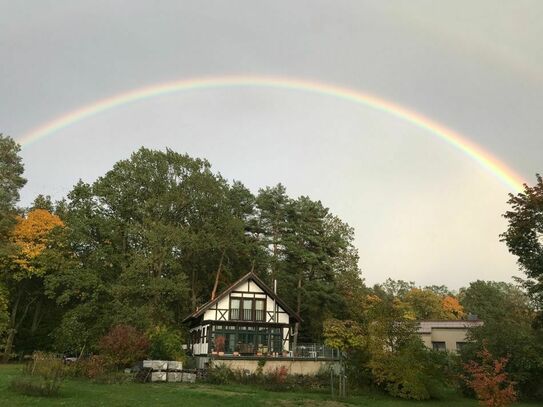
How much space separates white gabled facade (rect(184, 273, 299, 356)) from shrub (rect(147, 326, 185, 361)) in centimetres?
557

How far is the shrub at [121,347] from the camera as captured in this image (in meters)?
25.7

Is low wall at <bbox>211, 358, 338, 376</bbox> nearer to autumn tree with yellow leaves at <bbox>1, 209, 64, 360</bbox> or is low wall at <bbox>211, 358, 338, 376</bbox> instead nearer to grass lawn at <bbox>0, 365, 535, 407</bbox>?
grass lawn at <bbox>0, 365, 535, 407</bbox>

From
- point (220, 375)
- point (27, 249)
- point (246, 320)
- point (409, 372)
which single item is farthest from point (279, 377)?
→ point (27, 249)

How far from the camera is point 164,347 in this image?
32.7 meters

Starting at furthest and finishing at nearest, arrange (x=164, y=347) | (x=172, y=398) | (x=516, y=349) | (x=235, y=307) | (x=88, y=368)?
1. (x=235, y=307)
2. (x=164, y=347)
3. (x=516, y=349)
4. (x=88, y=368)
5. (x=172, y=398)

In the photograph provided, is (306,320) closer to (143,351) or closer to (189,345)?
(189,345)

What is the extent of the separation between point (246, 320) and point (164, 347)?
9417 millimetres

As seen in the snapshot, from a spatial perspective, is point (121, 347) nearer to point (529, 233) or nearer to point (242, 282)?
point (242, 282)

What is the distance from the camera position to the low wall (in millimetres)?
31766

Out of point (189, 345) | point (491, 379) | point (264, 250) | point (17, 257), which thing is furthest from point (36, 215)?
point (491, 379)

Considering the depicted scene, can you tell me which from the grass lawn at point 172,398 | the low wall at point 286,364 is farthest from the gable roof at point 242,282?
the grass lawn at point 172,398

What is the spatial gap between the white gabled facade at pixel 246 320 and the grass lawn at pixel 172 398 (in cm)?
1637

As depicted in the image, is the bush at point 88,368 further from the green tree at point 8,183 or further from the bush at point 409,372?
the green tree at point 8,183

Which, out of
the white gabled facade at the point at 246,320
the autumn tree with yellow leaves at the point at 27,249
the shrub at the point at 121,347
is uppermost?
the autumn tree with yellow leaves at the point at 27,249
